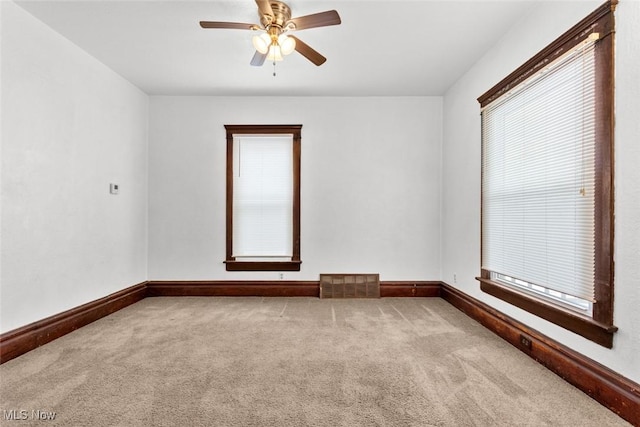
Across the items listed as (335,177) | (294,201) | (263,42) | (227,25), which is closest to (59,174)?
(227,25)

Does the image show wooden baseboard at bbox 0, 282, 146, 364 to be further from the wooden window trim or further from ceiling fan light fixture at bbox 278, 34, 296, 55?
ceiling fan light fixture at bbox 278, 34, 296, 55

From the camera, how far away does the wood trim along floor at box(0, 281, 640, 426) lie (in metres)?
1.81

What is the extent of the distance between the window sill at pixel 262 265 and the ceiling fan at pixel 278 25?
2743 mm

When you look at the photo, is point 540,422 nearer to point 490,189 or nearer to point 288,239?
point 490,189

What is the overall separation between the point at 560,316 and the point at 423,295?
7.44 ft

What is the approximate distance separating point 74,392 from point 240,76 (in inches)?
135

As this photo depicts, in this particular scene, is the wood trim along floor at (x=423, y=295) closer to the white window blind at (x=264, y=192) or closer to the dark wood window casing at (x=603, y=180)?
the dark wood window casing at (x=603, y=180)

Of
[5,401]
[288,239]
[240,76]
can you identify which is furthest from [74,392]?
[240,76]

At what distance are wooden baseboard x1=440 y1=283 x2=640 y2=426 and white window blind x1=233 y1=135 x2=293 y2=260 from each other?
109 inches

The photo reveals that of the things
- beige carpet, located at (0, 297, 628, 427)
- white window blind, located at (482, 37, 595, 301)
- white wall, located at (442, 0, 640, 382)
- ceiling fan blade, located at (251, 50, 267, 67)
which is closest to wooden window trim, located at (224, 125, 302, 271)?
beige carpet, located at (0, 297, 628, 427)

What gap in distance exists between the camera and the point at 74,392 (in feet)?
6.48

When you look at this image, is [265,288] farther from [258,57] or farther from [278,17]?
[278,17]

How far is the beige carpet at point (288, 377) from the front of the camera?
1747 mm

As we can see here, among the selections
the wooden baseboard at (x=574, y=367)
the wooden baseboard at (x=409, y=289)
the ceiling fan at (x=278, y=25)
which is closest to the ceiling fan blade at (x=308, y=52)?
the ceiling fan at (x=278, y=25)
